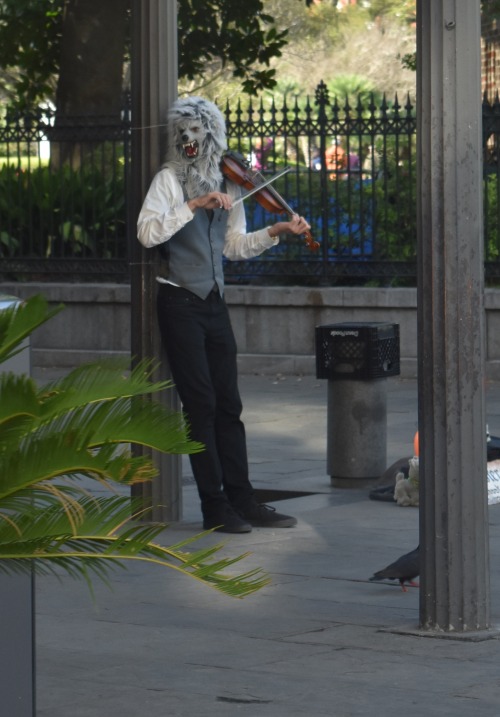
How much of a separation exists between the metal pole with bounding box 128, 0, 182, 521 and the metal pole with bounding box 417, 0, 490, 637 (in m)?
2.43

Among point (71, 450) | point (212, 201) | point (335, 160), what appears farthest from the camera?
point (335, 160)

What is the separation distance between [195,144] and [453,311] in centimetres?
241

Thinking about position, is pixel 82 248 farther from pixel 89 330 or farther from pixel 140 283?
pixel 140 283

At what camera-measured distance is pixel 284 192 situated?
16297 millimetres

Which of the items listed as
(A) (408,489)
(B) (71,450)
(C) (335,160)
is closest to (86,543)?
(B) (71,450)

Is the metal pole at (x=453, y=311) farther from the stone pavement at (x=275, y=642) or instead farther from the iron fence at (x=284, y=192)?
the iron fence at (x=284, y=192)

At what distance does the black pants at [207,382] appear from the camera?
7.71 m

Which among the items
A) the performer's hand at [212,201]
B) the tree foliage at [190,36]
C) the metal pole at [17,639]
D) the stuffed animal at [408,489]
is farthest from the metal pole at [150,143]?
the tree foliage at [190,36]

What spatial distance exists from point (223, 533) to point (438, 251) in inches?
104

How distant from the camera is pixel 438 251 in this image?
5.76 metres

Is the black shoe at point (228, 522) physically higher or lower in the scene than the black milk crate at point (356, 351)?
lower

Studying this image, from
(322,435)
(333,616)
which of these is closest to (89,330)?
(322,435)

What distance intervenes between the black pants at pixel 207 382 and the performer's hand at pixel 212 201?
486 millimetres

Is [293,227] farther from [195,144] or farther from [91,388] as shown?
[91,388]
